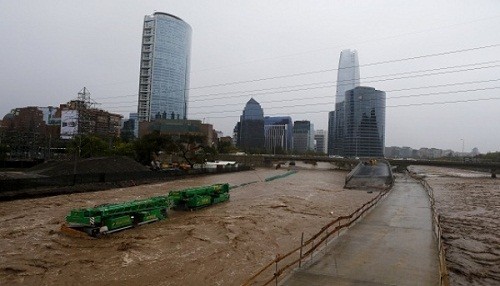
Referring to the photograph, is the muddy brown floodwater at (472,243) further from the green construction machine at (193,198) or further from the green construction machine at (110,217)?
the green construction machine at (193,198)

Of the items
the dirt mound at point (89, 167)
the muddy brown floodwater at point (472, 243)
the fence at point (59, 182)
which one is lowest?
the muddy brown floodwater at point (472, 243)

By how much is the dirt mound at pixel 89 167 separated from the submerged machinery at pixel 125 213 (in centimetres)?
2482

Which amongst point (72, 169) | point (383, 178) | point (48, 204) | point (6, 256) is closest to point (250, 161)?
point (383, 178)

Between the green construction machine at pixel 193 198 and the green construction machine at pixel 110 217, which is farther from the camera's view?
the green construction machine at pixel 193 198

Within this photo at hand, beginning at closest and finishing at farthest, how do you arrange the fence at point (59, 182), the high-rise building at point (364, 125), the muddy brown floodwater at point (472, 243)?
the muddy brown floodwater at point (472, 243)
the fence at point (59, 182)
the high-rise building at point (364, 125)

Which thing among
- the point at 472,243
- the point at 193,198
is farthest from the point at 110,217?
the point at 472,243

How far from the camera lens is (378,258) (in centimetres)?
1555

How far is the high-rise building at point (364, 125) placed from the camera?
542 feet

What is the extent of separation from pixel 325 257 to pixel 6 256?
1545 cm

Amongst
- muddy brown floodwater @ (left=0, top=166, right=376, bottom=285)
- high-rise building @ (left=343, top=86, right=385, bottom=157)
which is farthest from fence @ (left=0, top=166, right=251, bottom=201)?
high-rise building @ (left=343, top=86, right=385, bottom=157)

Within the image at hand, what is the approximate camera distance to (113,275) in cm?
1630

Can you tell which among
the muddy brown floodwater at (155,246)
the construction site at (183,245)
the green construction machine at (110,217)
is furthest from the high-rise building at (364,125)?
the green construction machine at (110,217)

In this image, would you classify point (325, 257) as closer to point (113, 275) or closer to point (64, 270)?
point (113, 275)

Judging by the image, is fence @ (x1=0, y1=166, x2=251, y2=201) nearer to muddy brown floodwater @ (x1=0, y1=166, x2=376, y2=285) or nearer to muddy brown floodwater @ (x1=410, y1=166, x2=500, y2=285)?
muddy brown floodwater @ (x1=0, y1=166, x2=376, y2=285)
